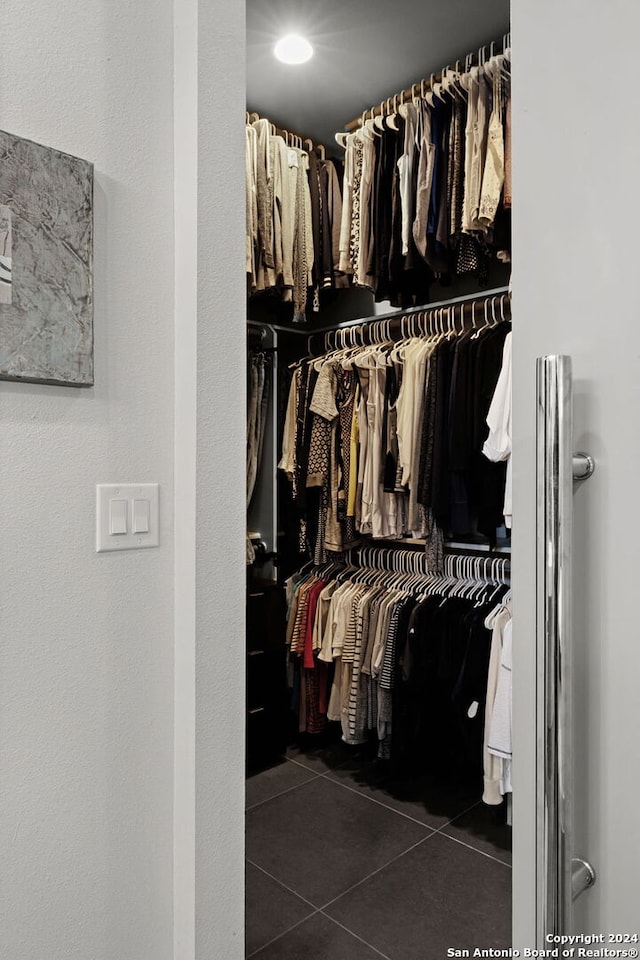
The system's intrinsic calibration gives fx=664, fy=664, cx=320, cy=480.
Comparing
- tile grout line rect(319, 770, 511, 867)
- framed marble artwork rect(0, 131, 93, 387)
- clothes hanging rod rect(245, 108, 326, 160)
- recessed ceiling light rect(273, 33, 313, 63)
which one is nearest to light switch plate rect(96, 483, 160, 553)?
framed marble artwork rect(0, 131, 93, 387)

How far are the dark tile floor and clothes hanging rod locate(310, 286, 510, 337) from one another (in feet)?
6.55

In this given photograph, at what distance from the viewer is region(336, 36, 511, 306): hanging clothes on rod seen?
7.55 ft

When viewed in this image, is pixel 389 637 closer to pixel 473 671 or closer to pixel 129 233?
pixel 473 671

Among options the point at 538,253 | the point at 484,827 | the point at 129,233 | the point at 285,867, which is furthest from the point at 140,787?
the point at 484,827

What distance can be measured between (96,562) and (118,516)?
86 mm

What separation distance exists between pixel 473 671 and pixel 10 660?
1.76m

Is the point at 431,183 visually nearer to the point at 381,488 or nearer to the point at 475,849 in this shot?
the point at 381,488

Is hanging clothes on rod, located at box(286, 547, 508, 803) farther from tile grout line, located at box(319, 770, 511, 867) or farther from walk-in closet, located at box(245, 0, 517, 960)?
tile grout line, located at box(319, 770, 511, 867)

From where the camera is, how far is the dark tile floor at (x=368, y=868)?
6.08 ft

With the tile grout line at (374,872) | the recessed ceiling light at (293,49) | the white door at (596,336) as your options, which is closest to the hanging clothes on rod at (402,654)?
Answer: the tile grout line at (374,872)

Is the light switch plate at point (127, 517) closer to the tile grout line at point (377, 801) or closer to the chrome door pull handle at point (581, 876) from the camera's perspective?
the chrome door pull handle at point (581, 876)

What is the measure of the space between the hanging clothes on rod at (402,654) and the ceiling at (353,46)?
1.99 metres

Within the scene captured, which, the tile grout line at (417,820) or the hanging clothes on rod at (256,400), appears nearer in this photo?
the tile grout line at (417,820)

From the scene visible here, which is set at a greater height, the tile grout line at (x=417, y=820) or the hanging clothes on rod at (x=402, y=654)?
the hanging clothes on rod at (x=402, y=654)
